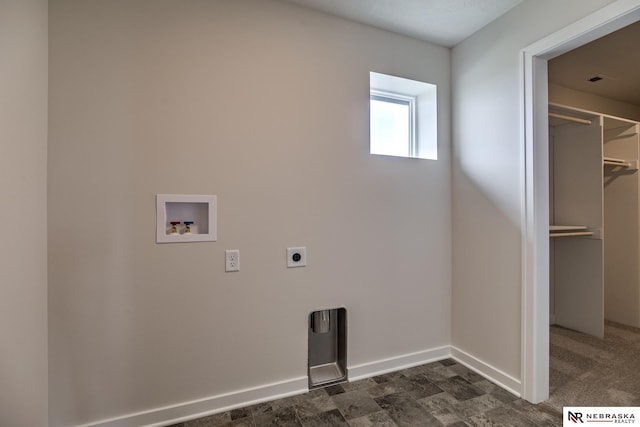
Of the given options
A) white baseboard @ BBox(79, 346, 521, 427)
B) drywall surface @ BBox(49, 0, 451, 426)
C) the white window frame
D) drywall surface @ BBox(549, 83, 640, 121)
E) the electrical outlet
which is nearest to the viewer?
drywall surface @ BBox(49, 0, 451, 426)

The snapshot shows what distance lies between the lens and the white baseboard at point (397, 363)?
209cm

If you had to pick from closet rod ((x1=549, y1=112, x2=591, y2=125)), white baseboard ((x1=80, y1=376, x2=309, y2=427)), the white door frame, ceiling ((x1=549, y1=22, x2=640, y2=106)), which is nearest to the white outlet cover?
white baseboard ((x1=80, y1=376, x2=309, y2=427))

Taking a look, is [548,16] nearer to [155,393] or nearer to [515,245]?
[515,245]

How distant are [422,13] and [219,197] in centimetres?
178

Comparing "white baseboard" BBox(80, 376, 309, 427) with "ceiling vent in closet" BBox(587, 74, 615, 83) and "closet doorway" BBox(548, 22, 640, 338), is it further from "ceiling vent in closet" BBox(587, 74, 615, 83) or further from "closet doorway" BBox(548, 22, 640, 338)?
"ceiling vent in closet" BBox(587, 74, 615, 83)

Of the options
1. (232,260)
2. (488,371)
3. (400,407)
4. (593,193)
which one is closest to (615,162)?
(593,193)

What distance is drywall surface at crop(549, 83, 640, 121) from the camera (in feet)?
10.0

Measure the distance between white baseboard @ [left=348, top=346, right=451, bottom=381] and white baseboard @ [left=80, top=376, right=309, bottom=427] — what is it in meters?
0.38

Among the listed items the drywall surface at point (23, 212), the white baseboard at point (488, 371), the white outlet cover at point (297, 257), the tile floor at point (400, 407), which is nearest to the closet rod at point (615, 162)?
the white baseboard at point (488, 371)

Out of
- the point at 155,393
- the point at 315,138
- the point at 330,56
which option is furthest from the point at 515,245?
the point at 155,393

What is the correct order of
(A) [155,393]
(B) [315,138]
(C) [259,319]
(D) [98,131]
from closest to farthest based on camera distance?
(D) [98,131] → (A) [155,393] → (C) [259,319] → (B) [315,138]

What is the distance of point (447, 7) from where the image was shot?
1911 millimetres

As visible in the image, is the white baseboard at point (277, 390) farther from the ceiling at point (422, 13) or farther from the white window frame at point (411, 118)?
the ceiling at point (422, 13)

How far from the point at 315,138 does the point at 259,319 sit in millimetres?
1202
